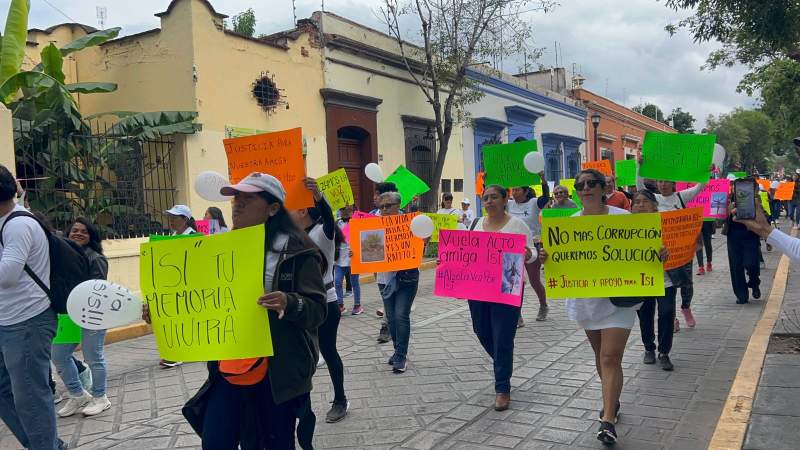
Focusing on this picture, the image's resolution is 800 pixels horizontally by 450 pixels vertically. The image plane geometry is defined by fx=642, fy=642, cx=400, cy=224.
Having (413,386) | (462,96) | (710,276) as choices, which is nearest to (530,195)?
(413,386)

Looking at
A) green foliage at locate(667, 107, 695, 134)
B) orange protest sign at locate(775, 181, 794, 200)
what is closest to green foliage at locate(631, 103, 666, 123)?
green foliage at locate(667, 107, 695, 134)

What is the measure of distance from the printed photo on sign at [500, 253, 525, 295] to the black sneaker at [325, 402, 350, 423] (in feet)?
4.98

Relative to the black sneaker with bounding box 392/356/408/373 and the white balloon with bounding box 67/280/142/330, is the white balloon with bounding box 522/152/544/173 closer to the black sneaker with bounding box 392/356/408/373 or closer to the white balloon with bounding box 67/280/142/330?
the black sneaker with bounding box 392/356/408/373

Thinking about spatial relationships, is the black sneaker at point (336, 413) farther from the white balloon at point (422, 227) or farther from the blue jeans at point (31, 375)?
the blue jeans at point (31, 375)

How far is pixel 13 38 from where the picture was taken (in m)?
9.80

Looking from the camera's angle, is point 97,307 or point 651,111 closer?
point 97,307

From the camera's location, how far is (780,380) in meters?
5.05

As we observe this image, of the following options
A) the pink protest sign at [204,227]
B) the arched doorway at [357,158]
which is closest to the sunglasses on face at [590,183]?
the pink protest sign at [204,227]

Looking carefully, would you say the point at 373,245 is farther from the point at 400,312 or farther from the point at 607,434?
the point at 607,434

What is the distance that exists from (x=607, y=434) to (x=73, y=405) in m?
4.25

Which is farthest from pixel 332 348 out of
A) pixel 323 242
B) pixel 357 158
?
pixel 357 158

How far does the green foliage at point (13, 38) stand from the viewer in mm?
9680

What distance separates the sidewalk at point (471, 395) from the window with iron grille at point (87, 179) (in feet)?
9.25

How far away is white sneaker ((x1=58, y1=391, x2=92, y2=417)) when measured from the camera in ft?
17.4
